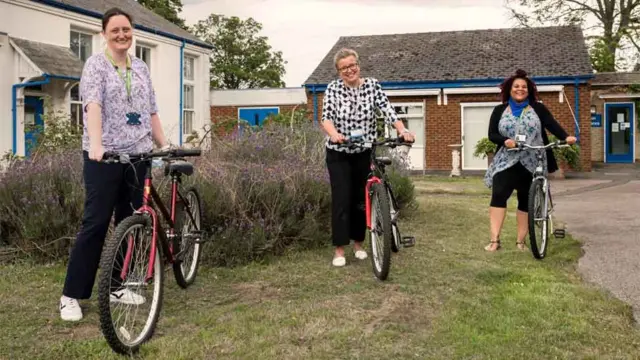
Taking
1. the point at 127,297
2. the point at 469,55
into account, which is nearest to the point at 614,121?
the point at 469,55

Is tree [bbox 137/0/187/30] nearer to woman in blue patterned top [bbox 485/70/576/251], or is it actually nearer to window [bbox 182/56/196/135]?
window [bbox 182/56/196/135]

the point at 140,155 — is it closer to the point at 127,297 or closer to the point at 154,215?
the point at 154,215

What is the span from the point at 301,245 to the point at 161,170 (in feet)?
5.10

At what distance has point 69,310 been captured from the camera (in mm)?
4074

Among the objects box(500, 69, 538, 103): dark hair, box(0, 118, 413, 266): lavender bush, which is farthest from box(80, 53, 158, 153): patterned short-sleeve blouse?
box(500, 69, 538, 103): dark hair

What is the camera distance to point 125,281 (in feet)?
11.9

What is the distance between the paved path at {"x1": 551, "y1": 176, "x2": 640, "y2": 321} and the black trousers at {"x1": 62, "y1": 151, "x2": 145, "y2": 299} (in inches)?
134

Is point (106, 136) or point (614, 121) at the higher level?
point (614, 121)

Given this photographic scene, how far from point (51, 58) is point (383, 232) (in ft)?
44.6

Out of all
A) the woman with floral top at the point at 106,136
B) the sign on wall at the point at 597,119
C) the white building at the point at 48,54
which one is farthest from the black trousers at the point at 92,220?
the sign on wall at the point at 597,119

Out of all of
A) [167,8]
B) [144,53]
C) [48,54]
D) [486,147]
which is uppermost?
[167,8]

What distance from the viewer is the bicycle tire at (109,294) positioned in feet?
10.8

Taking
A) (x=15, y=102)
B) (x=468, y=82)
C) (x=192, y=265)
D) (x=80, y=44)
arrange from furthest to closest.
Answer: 1. (x=468, y=82)
2. (x=80, y=44)
3. (x=15, y=102)
4. (x=192, y=265)

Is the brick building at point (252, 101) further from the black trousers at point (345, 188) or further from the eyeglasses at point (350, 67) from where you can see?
the eyeglasses at point (350, 67)
